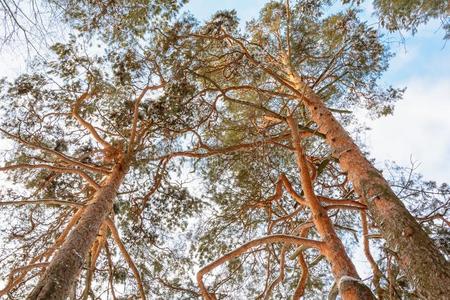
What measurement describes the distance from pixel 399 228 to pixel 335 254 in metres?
0.62

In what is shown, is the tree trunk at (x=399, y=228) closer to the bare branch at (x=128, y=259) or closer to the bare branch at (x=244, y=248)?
the bare branch at (x=244, y=248)

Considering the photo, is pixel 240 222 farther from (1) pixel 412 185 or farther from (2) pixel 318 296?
(1) pixel 412 185

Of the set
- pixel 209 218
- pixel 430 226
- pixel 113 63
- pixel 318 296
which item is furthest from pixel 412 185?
pixel 113 63

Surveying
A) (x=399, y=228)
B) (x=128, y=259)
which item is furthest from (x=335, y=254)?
(x=128, y=259)

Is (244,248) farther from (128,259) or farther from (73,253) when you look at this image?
(128,259)

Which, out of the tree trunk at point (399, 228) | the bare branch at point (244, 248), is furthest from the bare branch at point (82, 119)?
the tree trunk at point (399, 228)

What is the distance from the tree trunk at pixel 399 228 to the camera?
246 cm

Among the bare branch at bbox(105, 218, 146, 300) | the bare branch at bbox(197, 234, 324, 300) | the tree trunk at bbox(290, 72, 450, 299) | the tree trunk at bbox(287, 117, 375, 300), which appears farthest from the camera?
the bare branch at bbox(105, 218, 146, 300)

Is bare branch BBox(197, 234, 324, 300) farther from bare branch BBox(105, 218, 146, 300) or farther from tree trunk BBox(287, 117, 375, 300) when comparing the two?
bare branch BBox(105, 218, 146, 300)

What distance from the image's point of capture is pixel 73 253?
12.2ft

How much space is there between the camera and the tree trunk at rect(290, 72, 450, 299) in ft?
8.09

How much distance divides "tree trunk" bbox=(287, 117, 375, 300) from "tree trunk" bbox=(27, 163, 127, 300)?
2.53 m

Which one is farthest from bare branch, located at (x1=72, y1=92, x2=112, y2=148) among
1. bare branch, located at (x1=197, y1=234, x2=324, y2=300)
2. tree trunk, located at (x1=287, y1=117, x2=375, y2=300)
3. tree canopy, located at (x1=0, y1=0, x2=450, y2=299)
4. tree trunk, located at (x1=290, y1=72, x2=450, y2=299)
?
tree trunk, located at (x1=290, y1=72, x2=450, y2=299)

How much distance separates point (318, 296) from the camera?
20.4 ft
